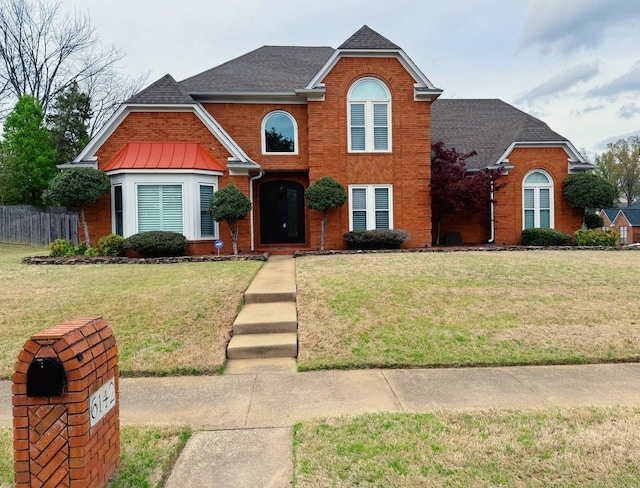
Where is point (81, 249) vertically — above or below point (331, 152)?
below

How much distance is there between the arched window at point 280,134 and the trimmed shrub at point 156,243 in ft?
19.0

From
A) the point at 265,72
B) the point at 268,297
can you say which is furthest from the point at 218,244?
the point at 265,72

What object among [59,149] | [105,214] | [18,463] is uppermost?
[59,149]

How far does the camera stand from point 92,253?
46.3 ft

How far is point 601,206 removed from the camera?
1816 cm

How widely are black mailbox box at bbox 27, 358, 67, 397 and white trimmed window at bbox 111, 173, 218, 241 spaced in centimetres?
1287

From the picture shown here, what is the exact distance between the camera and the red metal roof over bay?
14.8 m

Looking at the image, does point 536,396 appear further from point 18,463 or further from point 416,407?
point 18,463

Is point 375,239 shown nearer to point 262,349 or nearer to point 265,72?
point 265,72

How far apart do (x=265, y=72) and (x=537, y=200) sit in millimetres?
13367

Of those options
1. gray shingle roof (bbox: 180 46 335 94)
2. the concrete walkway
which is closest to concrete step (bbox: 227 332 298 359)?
the concrete walkway

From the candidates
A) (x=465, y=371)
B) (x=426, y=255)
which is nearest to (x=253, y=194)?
(x=426, y=255)

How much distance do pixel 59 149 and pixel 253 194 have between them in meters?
23.4

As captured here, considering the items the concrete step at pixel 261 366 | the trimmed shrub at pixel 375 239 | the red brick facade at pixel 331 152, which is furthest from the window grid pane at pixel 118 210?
the concrete step at pixel 261 366
